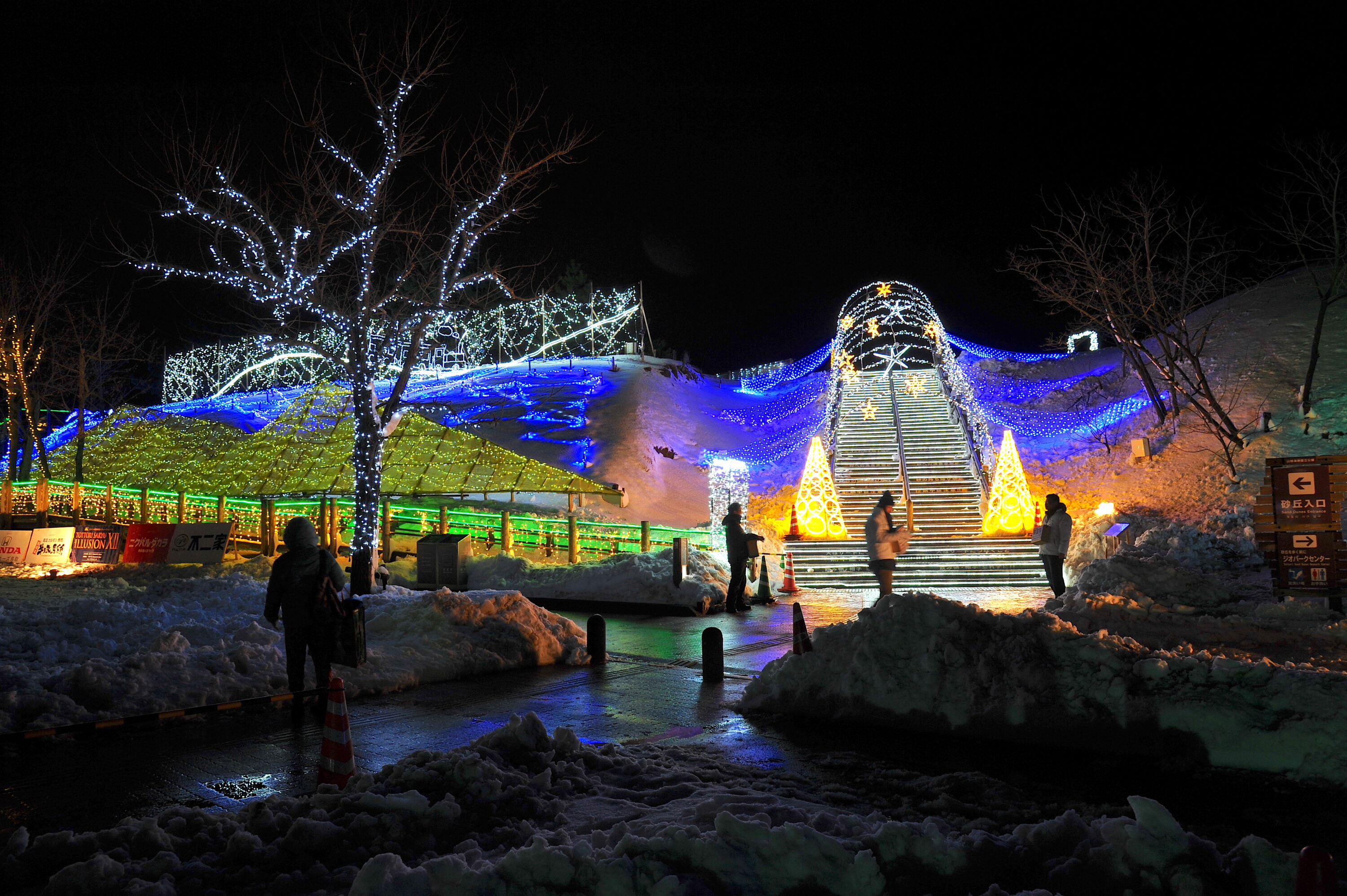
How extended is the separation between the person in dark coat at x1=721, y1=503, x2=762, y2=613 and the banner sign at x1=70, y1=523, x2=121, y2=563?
41.6ft

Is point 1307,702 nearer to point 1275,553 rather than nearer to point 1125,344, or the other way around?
point 1275,553

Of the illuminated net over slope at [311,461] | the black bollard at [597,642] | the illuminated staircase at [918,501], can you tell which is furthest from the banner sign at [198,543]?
the illuminated staircase at [918,501]

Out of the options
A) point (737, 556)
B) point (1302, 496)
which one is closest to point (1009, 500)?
point (1302, 496)

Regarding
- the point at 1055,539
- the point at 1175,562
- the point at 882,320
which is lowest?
the point at 1175,562

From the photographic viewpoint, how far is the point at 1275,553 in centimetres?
1205

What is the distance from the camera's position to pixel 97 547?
58.8 feet

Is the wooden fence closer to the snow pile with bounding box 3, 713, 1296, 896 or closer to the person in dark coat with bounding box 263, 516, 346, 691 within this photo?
the person in dark coat with bounding box 263, 516, 346, 691

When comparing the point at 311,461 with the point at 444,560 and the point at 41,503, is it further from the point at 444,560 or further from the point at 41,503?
the point at 444,560

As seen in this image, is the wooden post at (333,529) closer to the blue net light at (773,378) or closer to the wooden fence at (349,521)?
the wooden fence at (349,521)

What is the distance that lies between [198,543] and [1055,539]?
15719mm

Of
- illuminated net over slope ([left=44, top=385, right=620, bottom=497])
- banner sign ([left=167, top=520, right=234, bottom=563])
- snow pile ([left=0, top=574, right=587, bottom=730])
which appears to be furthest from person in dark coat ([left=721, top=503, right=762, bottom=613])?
banner sign ([left=167, top=520, right=234, bottom=563])

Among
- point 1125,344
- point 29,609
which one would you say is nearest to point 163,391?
point 29,609

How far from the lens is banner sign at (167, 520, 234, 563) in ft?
Result: 57.2

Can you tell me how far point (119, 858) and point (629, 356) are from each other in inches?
1650
